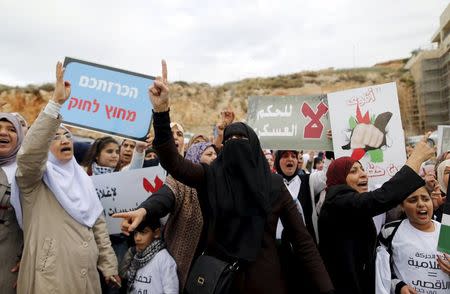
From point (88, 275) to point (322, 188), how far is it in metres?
1.98

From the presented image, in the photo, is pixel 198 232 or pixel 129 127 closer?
pixel 198 232

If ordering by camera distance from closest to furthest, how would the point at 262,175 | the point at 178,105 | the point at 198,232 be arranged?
the point at 262,175 → the point at 198,232 → the point at 178,105

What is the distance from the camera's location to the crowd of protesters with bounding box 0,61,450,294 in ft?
7.06

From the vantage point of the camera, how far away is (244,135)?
2.28 m

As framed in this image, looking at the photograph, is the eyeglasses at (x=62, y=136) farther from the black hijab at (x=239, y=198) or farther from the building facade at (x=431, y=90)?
the building facade at (x=431, y=90)

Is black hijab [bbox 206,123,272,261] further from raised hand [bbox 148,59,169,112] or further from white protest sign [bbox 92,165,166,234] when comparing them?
white protest sign [bbox 92,165,166,234]

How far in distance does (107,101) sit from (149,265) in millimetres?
1653

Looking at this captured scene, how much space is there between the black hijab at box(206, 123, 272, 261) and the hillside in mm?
26066

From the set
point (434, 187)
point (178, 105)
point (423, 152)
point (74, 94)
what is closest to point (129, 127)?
point (74, 94)

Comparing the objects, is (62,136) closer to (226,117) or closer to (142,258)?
(142,258)

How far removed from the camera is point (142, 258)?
2707mm

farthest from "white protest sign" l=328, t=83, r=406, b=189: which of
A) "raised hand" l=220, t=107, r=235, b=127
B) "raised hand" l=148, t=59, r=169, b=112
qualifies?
"raised hand" l=148, t=59, r=169, b=112

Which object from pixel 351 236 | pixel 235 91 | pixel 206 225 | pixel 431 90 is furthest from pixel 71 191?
pixel 431 90

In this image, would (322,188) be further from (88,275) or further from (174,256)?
(88,275)
